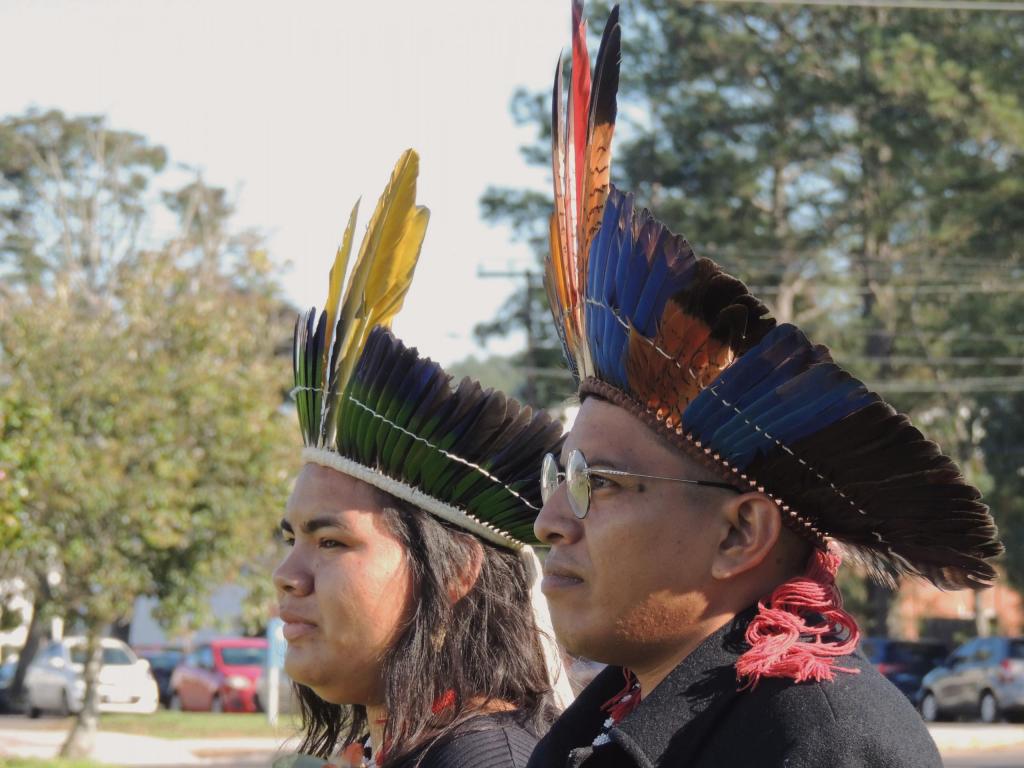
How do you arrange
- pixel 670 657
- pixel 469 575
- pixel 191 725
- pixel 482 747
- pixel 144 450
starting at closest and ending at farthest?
pixel 670 657 → pixel 482 747 → pixel 469 575 → pixel 144 450 → pixel 191 725

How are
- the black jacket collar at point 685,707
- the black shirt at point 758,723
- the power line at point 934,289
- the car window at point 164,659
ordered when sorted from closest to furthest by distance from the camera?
1. the black shirt at point 758,723
2. the black jacket collar at point 685,707
3. the power line at point 934,289
4. the car window at point 164,659

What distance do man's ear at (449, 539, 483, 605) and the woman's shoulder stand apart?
0.95ft

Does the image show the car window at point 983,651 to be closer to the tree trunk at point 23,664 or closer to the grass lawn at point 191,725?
the grass lawn at point 191,725

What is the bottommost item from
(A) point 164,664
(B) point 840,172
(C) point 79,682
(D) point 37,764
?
(A) point 164,664

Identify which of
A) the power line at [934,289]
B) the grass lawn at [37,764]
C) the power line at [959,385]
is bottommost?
the grass lawn at [37,764]

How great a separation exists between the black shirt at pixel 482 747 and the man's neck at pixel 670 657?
73 cm

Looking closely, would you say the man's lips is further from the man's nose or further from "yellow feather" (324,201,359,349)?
"yellow feather" (324,201,359,349)

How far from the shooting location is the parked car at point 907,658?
80.3ft

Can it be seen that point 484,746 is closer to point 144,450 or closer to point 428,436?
point 428,436

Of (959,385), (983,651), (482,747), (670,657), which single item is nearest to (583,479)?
(670,657)

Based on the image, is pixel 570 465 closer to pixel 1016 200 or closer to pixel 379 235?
pixel 379 235

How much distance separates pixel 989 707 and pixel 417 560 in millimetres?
21361

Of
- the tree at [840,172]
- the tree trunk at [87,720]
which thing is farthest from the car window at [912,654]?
the tree trunk at [87,720]

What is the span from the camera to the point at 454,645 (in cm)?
312
